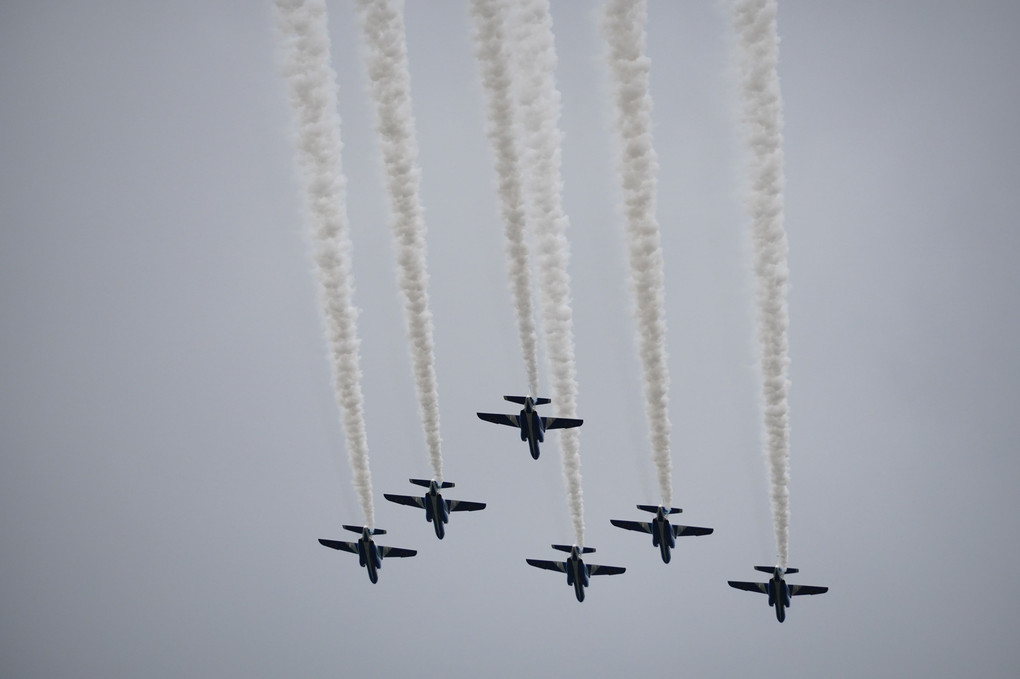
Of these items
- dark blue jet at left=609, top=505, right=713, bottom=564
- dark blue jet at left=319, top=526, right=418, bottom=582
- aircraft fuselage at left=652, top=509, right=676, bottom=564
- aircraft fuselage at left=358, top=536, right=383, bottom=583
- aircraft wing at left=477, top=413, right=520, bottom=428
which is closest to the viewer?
aircraft wing at left=477, top=413, right=520, bottom=428

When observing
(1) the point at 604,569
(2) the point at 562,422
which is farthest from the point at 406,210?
(1) the point at 604,569

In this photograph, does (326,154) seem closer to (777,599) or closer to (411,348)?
(411,348)

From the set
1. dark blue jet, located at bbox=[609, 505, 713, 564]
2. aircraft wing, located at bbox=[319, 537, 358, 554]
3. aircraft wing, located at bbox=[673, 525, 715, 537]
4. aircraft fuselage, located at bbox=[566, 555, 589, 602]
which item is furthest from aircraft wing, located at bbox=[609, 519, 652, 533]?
aircraft wing, located at bbox=[319, 537, 358, 554]

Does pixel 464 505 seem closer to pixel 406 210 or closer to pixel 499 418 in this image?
pixel 499 418

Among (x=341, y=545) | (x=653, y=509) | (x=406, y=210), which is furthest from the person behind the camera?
(x=341, y=545)

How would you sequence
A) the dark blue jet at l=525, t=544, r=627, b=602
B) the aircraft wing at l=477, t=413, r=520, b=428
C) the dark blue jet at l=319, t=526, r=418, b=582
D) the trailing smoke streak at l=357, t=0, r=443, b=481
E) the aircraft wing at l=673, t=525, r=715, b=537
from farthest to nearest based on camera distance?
the aircraft wing at l=673, t=525, r=715, b=537 → the dark blue jet at l=525, t=544, r=627, b=602 → the dark blue jet at l=319, t=526, r=418, b=582 → the aircraft wing at l=477, t=413, r=520, b=428 → the trailing smoke streak at l=357, t=0, r=443, b=481

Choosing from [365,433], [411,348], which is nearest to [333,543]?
[365,433]

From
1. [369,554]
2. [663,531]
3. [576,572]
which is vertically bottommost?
[576,572]

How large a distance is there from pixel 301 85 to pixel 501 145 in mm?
3664

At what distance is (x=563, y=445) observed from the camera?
23.7 meters

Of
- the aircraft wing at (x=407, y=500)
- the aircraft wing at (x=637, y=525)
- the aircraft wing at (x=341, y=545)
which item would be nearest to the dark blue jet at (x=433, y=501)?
the aircraft wing at (x=407, y=500)

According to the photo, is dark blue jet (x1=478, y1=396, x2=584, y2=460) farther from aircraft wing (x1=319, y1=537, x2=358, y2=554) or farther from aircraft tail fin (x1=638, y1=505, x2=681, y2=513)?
aircraft wing (x1=319, y1=537, x2=358, y2=554)

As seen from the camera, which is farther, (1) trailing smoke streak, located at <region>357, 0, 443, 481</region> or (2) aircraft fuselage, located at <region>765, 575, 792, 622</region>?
(2) aircraft fuselage, located at <region>765, 575, 792, 622</region>

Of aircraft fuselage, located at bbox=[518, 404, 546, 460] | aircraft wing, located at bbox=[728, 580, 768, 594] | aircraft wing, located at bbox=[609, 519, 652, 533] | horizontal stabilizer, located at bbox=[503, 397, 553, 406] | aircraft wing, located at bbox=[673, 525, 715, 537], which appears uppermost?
horizontal stabilizer, located at bbox=[503, 397, 553, 406]
